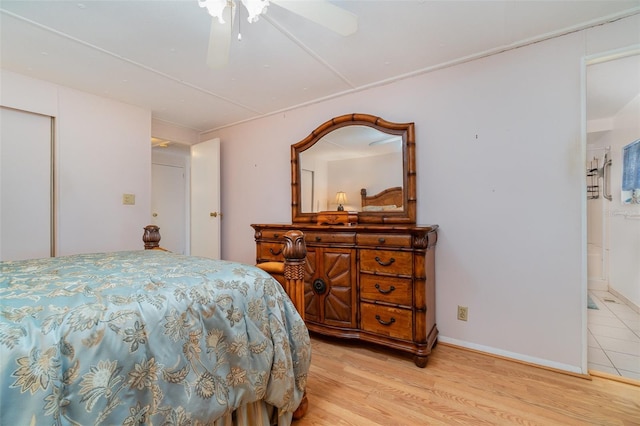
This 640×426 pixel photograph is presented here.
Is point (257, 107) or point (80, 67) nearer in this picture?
point (80, 67)

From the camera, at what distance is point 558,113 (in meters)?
1.91

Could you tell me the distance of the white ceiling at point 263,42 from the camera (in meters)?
1.66

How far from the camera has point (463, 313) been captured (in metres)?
2.21

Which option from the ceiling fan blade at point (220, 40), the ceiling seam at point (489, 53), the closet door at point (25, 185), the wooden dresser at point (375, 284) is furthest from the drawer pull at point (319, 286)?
the closet door at point (25, 185)

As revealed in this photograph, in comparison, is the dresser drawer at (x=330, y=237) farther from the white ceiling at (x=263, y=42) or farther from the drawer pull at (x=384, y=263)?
the white ceiling at (x=263, y=42)

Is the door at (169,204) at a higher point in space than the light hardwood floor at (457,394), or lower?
higher

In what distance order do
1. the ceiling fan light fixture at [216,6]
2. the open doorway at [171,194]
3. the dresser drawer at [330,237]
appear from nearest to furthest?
the ceiling fan light fixture at [216,6]
the dresser drawer at [330,237]
the open doorway at [171,194]

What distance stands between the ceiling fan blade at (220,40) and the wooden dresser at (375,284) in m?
1.32

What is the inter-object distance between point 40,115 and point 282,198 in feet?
7.67

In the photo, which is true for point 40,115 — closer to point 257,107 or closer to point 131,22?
point 131,22

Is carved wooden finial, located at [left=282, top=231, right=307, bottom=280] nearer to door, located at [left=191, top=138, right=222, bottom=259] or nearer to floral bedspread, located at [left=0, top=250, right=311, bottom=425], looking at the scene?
floral bedspread, located at [left=0, top=250, right=311, bottom=425]

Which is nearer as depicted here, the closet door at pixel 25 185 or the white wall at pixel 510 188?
the white wall at pixel 510 188

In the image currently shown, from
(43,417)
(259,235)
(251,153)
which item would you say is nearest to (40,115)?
(251,153)

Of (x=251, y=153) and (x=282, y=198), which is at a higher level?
(x=251, y=153)
